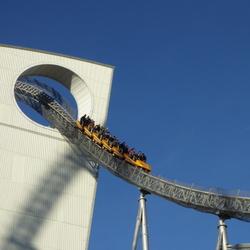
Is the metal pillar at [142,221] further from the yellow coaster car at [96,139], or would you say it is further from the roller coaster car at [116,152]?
the yellow coaster car at [96,139]

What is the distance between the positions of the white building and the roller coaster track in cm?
105

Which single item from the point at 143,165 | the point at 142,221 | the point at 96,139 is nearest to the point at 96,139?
the point at 96,139

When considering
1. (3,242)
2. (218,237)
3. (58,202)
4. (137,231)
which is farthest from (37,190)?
(218,237)

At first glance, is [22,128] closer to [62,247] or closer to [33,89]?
[33,89]

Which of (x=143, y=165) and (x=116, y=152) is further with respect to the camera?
(x=116, y=152)

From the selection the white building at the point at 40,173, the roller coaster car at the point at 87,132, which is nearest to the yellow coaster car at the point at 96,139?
the roller coaster car at the point at 87,132

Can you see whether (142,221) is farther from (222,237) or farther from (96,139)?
(96,139)

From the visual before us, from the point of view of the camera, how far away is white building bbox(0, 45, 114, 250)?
3781 cm

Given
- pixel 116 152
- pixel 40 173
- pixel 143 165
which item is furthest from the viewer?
pixel 40 173

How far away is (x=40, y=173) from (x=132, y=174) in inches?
267

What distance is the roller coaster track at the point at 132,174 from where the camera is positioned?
30.2 metres

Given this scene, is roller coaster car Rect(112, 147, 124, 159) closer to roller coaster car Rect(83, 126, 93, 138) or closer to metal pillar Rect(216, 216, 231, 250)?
→ roller coaster car Rect(83, 126, 93, 138)

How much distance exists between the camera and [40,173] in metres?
39.7

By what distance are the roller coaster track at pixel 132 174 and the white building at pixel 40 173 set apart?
105 centimetres
